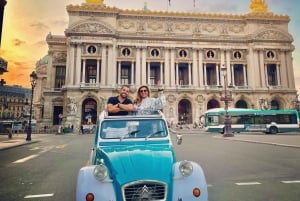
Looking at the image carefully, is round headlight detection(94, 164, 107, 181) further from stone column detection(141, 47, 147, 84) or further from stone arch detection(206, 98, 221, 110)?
stone arch detection(206, 98, 221, 110)

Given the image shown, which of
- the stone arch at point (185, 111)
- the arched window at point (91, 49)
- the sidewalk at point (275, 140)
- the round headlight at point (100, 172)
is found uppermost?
the arched window at point (91, 49)

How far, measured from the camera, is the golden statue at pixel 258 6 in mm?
48991

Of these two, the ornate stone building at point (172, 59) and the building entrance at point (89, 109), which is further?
the ornate stone building at point (172, 59)

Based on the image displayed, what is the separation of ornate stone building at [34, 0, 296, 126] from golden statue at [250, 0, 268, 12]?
1.72m

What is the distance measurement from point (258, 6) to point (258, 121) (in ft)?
105

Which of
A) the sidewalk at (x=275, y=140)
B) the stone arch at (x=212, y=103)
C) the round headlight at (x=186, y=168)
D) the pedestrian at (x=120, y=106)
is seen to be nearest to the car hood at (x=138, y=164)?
the round headlight at (x=186, y=168)

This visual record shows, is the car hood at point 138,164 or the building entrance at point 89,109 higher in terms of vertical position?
the building entrance at point 89,109

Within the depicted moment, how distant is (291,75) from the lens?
148ft

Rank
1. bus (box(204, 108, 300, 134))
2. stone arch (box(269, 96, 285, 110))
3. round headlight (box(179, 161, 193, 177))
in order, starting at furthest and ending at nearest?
stone arch (box(269, 96, 285, 110)), bus (box(204, 108, 300, 134)), round headlight (box(179, 161, 193, 177))

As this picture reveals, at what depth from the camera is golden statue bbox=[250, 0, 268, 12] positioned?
161 feet

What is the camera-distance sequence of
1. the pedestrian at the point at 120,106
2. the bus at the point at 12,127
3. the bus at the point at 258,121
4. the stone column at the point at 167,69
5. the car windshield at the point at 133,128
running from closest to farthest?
the car windshield at the point at 133,128, the pedestrian at the point at 120,106, the bus at the point at 258,121, the bus at the point at 12,127, the stone column at the point at 167,69

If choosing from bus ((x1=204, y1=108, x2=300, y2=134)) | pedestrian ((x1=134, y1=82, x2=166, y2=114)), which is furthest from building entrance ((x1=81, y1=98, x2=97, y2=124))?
pedestrian ((x1=134, y1=82, x2=166, y2=114))

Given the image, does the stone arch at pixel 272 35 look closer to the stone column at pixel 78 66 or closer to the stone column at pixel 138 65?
the stone column at pixel 138 65

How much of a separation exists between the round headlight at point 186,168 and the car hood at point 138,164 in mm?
164
